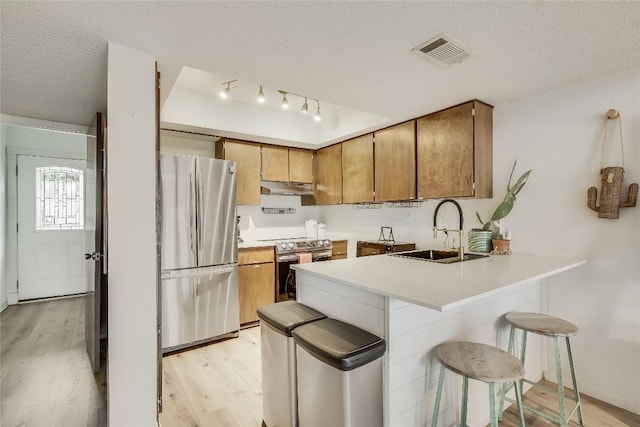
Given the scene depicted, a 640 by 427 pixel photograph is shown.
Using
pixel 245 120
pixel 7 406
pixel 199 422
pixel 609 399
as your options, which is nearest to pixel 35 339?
pixel 7 406

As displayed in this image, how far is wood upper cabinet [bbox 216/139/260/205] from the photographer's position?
358 cm

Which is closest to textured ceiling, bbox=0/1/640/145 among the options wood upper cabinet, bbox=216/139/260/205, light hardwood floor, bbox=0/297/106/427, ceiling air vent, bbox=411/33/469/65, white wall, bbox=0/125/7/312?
ceiling air vent, bbox=411/33/469/65

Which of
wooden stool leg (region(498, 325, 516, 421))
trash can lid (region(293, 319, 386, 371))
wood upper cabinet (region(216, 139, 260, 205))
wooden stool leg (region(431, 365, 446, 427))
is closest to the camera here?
trash can lid (region(293, 319, 386, 371))

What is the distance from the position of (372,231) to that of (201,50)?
9.44 feet

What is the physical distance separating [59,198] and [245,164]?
129 inches

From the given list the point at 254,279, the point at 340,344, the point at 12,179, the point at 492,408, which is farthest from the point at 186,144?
the point at 492,408

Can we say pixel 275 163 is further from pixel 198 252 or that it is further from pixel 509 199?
pixel 509 199

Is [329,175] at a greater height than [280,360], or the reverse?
[329,175]

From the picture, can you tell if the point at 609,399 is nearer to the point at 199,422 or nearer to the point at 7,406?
the point at 199,422

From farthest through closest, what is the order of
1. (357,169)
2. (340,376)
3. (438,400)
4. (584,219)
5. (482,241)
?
(357,169)
(482,241)
(584,219)
(438,400)
(340,376)

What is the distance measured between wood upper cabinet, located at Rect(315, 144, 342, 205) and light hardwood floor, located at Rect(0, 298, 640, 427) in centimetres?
193

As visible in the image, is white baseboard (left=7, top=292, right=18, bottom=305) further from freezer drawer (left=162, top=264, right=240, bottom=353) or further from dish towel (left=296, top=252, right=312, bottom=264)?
dish towel (left=296, top=252, right=312, bottom=264)

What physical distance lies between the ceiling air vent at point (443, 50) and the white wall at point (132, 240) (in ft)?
5.17

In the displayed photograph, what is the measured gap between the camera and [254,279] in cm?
340
